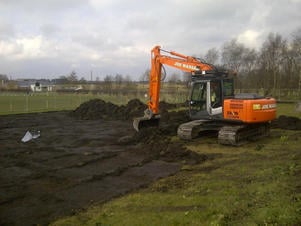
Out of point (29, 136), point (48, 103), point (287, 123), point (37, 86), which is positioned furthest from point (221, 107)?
point (37, 86)

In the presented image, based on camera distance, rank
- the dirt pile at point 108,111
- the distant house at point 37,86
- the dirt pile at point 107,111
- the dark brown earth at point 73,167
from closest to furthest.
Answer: the dark brown earth at point 73,167
the dirt pile at point 108,111
the dirt pile at point 107,111
the distant house at point 37,86

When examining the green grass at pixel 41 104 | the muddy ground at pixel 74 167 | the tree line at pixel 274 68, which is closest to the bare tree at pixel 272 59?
the tree line at pixel 274 68

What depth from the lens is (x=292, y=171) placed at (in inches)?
304

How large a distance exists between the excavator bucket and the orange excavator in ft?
0.30

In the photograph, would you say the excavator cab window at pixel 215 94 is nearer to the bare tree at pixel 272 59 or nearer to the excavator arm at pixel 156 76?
the excavator arm at pixel 156 76

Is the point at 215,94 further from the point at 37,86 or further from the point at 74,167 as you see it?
the point at 37,86

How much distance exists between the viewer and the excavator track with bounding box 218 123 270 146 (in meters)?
11.6

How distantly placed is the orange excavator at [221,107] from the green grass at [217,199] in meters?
2.28

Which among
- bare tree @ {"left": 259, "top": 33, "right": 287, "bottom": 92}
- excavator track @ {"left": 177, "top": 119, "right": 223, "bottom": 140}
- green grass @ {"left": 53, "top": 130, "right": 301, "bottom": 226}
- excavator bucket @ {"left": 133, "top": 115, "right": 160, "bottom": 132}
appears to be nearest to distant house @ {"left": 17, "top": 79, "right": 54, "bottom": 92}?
bare tree @ {"left": 259, "top": 33, "right": 287, "bottom": 92}

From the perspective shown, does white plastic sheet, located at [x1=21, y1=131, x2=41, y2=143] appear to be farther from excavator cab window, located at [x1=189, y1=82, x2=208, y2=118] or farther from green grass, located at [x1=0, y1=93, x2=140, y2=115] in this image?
green grass, located at [x1=0, y1=93, x2=140, y2=115]

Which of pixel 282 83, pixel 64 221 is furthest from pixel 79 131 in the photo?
pixel 282 83

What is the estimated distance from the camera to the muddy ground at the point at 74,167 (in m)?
6.47

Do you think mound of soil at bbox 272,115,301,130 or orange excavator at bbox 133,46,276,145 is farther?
mound of soil at bbox 272,115,301,130

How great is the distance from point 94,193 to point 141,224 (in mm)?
2104
